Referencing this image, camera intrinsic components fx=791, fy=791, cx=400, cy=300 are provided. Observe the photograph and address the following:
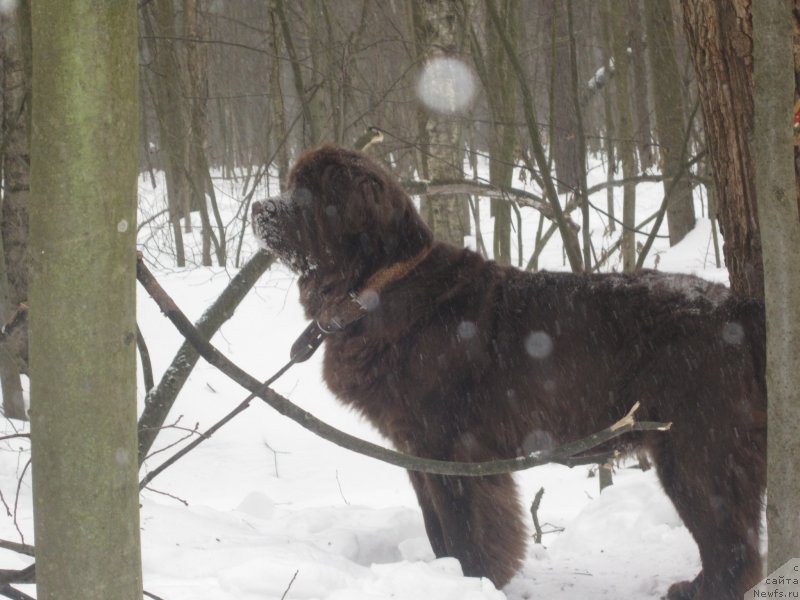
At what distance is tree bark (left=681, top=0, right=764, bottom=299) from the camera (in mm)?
3354

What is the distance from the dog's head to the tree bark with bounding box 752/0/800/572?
1879 millimetres

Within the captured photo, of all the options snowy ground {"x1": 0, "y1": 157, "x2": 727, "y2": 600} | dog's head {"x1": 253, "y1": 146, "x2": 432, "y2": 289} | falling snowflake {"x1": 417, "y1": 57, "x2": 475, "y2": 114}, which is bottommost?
snowy ground {"x1": 0, "y1": 157, "x2": 727, "y2": 600}

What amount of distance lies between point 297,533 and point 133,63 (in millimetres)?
3046

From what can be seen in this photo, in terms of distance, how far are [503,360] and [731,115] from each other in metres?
1.46

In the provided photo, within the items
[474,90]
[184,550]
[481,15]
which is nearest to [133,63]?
[184,550]

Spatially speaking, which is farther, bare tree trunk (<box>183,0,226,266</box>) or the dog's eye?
bare tree trunk (<box>183,0,226,266</box>)

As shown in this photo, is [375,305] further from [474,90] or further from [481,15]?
[481,15]

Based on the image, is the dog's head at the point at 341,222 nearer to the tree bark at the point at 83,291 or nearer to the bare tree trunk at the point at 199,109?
the tree bark at the point at 83,291

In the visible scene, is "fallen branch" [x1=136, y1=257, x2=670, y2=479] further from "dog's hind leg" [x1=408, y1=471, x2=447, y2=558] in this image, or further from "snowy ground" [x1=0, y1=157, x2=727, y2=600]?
"dog's hind leg" [x1=408, y1=471, x2=447, y2=558]

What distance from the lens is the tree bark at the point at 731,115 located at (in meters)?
3.35

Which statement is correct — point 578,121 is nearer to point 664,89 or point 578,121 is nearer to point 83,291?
point 83,291

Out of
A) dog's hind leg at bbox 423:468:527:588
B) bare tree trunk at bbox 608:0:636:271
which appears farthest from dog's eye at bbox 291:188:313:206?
bare tree trunk at bbox 608:0:636:271

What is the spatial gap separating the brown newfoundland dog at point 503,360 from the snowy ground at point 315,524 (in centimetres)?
38

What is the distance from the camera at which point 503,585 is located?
12.4 ft
